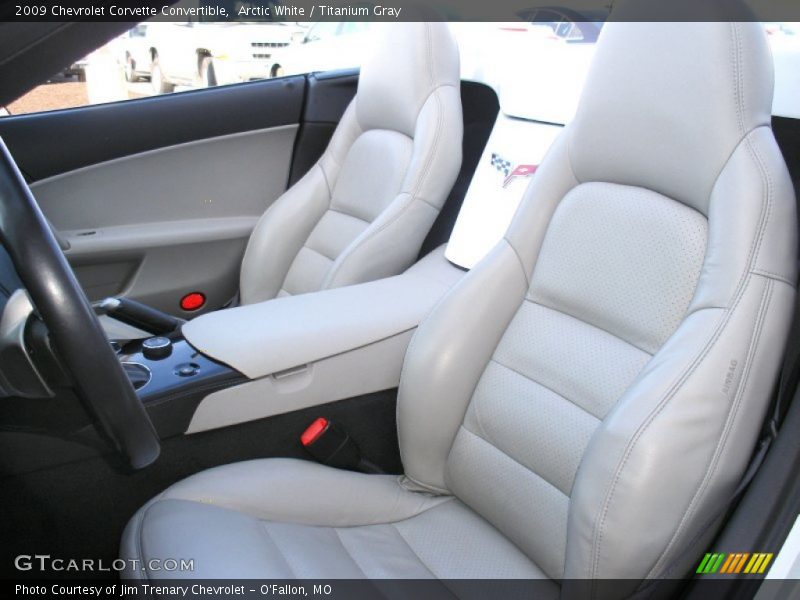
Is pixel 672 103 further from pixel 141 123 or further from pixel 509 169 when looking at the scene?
pixel 141 123

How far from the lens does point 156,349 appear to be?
1393 mm

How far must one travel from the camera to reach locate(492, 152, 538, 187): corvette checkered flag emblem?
5.26 feet

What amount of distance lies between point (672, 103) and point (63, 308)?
32.3 inches

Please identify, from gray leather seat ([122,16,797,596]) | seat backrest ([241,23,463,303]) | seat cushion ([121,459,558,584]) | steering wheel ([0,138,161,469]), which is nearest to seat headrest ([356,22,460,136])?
seat backrest ([241,23,463,303])

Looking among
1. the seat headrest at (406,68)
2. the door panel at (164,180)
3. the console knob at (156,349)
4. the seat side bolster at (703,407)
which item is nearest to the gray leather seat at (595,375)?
the seat side bolster at (703,407)

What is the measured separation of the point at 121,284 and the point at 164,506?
1067 millimetres

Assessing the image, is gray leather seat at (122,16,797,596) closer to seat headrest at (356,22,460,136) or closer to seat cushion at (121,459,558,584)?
seat cushion at (121,459,558,584)

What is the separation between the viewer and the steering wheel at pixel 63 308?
0.73 metres

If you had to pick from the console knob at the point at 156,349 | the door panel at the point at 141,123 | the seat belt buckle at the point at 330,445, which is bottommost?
the seat belt buckle at the point at 330,445

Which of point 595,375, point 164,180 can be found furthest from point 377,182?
point 595,375

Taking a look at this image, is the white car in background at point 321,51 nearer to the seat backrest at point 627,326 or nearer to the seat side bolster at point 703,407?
the seat backrest at point 627,326

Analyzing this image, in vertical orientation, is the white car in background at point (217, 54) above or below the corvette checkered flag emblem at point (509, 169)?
above

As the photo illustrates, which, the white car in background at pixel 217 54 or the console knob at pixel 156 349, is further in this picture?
the white car in background at pixel 217 54

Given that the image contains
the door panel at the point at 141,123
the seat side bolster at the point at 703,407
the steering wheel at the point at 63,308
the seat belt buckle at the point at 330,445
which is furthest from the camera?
the door panel at the point at 141,123
